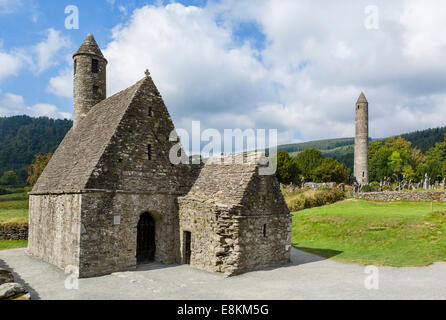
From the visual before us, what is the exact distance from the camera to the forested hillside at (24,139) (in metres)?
99.2

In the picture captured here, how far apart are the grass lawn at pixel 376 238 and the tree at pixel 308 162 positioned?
50077 mm

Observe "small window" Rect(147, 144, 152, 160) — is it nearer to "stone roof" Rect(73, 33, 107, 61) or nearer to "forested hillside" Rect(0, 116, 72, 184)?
"stone roof" Rect(73, 33, 107, 61)

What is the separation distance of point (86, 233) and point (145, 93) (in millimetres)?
7630

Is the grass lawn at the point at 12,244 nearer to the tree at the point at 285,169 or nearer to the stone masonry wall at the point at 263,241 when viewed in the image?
the stone masonry wall at the point at 263,241

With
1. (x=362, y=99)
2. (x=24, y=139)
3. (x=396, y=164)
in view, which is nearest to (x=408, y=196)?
(x=362, y=99)

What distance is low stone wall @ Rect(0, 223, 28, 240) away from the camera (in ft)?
85.5

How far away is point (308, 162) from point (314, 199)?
137 feet

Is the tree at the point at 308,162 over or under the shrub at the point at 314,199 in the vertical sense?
over

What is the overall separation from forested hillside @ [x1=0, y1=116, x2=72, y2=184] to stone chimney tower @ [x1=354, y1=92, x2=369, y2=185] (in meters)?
85.9

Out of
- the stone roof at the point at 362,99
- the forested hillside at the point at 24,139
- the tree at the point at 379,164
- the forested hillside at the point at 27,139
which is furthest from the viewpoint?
the forested hillside at the point at 27,139

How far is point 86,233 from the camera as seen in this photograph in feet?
44.9

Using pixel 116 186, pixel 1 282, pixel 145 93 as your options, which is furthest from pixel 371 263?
pixel 1 282

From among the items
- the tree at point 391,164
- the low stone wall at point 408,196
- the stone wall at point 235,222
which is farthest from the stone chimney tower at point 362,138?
the stone wall at point 235,222

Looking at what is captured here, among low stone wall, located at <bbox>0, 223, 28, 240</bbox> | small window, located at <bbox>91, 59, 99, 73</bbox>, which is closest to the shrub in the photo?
small window, located at <bbox>91, 59, 99, 73</bbox>
